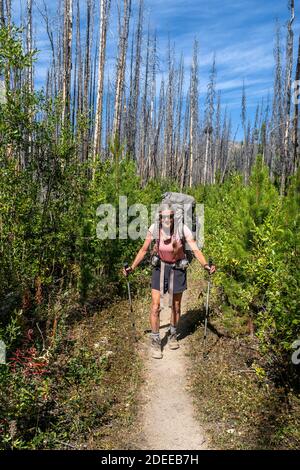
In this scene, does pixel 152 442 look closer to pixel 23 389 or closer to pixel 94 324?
pixel 23 389

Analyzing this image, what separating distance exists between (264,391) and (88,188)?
4.93m

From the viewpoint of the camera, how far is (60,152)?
6.79m

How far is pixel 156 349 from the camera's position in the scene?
6148 mm

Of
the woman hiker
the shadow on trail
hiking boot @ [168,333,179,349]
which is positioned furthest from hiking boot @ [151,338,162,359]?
the shadow on trail

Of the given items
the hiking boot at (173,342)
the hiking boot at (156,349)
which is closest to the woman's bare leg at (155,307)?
the hiking boot at (156,349)

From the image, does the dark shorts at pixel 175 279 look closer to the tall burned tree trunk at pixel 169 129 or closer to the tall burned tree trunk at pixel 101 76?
the tall burned tree trunk at pixel 101 76

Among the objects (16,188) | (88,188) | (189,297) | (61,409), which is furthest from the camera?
(189,297)

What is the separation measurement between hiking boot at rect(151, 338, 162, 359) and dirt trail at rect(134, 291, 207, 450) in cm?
6

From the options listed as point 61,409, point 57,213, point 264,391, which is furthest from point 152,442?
point 57,213

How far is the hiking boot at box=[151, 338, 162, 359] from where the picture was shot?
608cm

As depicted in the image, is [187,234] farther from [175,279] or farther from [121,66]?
[121,66]

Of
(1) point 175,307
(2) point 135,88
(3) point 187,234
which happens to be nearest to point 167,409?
(1) point 175,307

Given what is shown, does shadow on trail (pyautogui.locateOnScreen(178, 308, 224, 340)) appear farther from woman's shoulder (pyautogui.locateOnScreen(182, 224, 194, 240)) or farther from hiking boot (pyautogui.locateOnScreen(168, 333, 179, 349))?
woman's shoulder (pyautogui.locateOnScreen(182, 224, 194, 240))

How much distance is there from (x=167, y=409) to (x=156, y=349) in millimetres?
1368
